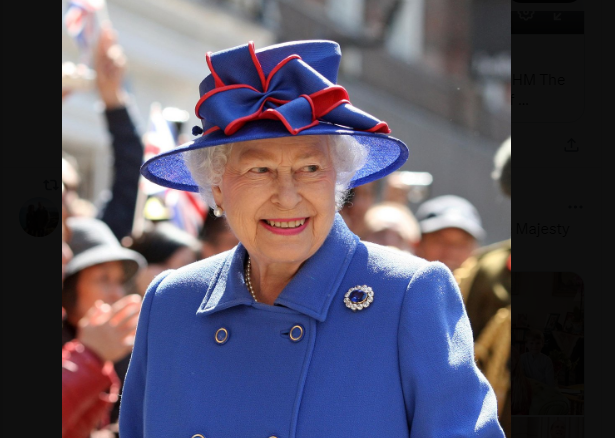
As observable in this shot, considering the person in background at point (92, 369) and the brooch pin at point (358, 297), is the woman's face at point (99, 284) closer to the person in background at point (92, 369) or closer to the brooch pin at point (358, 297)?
the person in background at point (92, 369)

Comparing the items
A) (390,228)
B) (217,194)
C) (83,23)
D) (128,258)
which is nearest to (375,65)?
(390,228)

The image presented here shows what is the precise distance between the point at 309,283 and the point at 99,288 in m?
1.92

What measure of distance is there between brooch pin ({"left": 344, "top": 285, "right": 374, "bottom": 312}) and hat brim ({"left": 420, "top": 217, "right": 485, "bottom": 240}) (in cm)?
292

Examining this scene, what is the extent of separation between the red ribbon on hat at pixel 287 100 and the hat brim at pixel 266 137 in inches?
0.9

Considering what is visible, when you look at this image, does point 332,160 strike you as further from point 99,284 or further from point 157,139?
point 157,139

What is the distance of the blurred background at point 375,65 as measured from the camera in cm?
639
